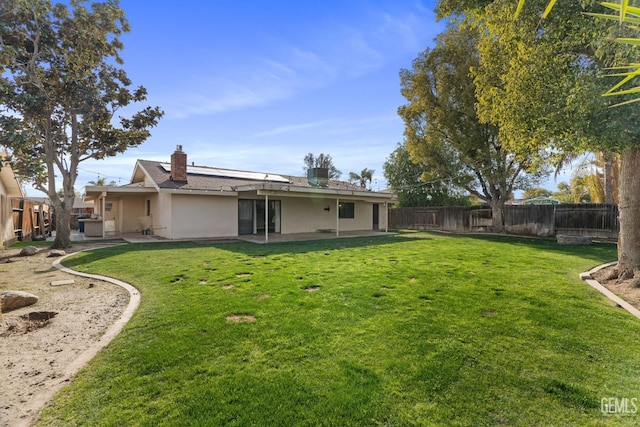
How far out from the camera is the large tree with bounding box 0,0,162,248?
10.6 meters

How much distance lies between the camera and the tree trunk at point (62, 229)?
461 inches

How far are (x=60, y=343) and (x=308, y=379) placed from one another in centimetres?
337

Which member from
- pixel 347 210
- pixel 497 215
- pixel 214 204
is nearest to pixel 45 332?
pixel 214 204

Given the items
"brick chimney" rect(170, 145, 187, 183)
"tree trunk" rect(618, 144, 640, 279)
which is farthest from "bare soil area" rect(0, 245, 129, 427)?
"tree trunk" rect(618, 144, 640, 279)

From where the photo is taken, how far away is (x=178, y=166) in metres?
15.6

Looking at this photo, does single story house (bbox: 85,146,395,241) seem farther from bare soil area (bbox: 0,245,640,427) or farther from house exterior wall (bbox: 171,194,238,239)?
bare soil area (bbox: 0,245,640,427)

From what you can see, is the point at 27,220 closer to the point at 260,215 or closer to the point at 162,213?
the point at 162,213

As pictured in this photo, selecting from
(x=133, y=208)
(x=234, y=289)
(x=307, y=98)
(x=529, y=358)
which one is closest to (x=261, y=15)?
(x=307, y=98)

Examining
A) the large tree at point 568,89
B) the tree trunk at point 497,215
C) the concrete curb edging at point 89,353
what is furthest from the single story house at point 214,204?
the large tree at point 568,89

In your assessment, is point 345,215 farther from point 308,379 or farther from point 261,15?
point 308,379

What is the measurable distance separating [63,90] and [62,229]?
5.12 meters

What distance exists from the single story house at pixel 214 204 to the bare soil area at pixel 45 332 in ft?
23.5

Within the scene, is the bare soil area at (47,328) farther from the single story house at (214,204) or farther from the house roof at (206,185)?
the house roof at (206,185)

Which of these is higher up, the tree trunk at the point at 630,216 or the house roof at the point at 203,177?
the house roof at the point at 203,177
